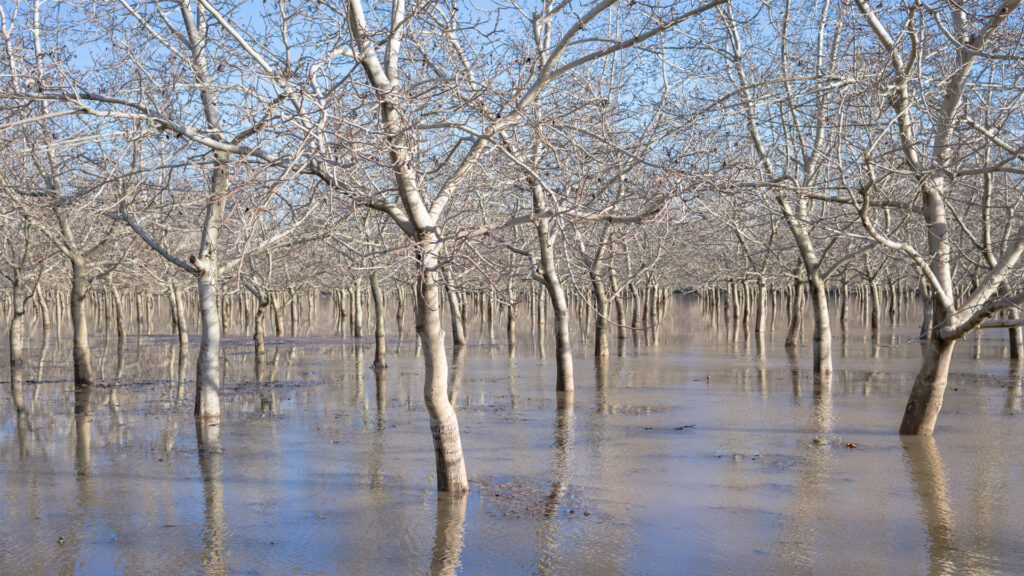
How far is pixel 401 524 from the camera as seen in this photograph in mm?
7590

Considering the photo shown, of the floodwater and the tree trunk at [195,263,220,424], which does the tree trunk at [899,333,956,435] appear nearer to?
the floodwater

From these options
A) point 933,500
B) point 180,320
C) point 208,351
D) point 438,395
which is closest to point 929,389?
point 933,500

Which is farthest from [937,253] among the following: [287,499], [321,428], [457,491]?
[321,428]

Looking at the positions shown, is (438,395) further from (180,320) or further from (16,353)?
(180,320)

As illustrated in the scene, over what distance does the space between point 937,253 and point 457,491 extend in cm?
617

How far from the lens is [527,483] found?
356 inches

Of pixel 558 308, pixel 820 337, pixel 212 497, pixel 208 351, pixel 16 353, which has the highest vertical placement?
pixel 558 308

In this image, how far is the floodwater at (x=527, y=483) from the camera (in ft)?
22.1

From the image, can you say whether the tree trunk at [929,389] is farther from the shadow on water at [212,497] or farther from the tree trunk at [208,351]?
the tree trunk at [208,351]

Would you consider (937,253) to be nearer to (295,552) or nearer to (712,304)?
(295,552)

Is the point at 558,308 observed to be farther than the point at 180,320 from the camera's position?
No

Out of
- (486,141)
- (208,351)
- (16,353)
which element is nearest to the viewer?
(486,141)

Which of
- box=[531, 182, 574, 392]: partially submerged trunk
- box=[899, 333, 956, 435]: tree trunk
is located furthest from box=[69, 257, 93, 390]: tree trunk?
box=[899, 333, 956, 435]: tree trunk

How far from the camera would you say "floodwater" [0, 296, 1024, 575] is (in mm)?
6734
